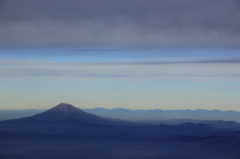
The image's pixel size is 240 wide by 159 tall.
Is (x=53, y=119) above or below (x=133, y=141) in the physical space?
above

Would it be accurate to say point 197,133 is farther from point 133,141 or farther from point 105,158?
point 105,158

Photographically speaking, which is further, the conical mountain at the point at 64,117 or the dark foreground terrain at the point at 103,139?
the conical mountain at the point at 64,117

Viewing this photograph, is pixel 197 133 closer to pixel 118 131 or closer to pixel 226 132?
pixel 226 132

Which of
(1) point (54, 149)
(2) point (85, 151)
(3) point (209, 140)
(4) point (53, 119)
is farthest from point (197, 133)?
(4) point (53, 119)

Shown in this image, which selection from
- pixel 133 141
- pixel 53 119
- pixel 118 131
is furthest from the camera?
pixel 53 119

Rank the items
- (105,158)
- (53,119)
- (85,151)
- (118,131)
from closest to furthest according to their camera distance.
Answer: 1. (105,158)
2. (85,151)
3. (118,131)
4. (53,119)

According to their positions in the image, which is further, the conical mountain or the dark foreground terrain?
the conical mountain

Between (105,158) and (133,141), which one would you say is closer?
(105,158)

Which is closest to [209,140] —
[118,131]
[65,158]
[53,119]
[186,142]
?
[186,142]
